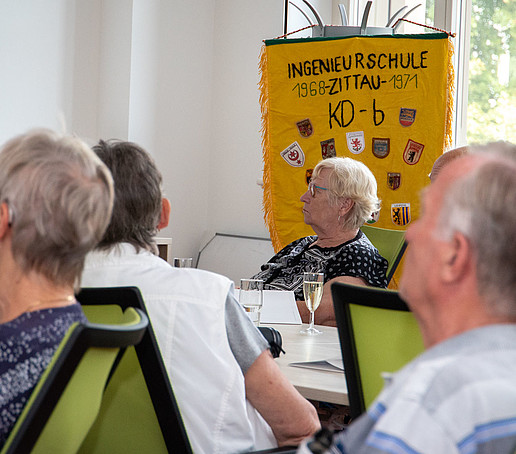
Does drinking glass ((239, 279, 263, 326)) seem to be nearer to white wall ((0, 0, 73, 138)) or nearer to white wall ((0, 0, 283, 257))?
white wall ((0, 0, 73, 138))

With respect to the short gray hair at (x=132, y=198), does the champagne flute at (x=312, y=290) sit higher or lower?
lower

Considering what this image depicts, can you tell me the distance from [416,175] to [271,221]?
3.07 feet

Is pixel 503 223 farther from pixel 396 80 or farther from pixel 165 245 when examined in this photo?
pixel 165 245

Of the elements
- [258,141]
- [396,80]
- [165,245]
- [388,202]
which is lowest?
[165,245]

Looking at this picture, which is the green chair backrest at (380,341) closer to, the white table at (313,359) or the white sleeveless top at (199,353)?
the white table at (313,359)

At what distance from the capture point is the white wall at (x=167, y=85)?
4.30 metres

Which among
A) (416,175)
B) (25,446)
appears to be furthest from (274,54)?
(25,446)

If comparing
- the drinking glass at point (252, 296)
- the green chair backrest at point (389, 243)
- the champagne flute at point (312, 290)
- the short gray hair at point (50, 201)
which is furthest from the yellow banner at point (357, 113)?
the short gray hair at point (50, 201)

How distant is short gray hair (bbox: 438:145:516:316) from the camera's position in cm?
70

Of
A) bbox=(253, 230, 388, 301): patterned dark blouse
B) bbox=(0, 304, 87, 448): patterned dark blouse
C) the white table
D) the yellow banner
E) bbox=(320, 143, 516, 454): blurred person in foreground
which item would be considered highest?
the yellow banner

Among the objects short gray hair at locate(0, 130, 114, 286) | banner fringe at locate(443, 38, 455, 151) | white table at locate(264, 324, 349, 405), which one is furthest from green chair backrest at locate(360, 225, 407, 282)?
short gray hair at locate(0, 130, 114, 286)

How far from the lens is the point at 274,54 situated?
4387mm

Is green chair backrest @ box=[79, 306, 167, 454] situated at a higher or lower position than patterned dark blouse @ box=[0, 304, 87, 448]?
lower

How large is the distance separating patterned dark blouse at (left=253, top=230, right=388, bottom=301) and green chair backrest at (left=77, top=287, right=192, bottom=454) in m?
1.75
